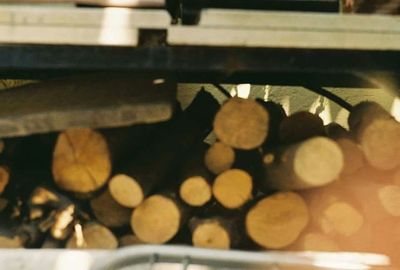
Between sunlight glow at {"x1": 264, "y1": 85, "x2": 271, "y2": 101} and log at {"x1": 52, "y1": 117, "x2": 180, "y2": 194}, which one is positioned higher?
log at {"x1": 52, "y1": 117, "x2": 180, "y2": 194}

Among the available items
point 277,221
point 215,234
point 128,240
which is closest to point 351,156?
point 277,221

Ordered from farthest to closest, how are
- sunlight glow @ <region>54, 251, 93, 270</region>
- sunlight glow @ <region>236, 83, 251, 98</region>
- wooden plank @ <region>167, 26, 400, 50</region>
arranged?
1. sunlight glow @ <region>236, 83, 251, 98</region>
2. sunlight glow @ <region>54, 251, 93, 270</region>
3. wooden plank @ <region>167, 26, 400, 50</region>

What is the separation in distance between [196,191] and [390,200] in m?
0.46

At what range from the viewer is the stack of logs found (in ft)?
4.61

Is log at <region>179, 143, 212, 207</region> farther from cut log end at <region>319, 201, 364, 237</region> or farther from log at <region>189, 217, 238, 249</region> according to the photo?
cut log end at <region>319, 201, 364, 237</region>

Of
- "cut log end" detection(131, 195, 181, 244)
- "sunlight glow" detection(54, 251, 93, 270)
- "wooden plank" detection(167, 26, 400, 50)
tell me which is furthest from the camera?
"cut log end" detection(131, 195, 181, 244)

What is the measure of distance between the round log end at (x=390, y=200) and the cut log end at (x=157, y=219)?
484mm

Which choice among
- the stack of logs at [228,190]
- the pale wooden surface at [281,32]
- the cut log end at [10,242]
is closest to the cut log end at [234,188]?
the stack of logs at [228,190]

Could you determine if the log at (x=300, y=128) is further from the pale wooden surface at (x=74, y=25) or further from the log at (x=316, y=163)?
the pale wooden surface at (x=74, y=25)

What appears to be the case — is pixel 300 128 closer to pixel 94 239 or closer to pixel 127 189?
pixel 127 189

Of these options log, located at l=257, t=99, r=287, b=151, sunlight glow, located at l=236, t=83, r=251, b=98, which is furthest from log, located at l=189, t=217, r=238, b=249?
sunlight glow, located at l=236, t=83, r=251, b=98

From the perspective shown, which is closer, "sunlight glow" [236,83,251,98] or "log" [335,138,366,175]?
"log" [335,138,366,175]

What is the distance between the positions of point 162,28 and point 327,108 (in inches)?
55.2

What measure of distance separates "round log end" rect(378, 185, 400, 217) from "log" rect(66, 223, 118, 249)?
66cm
